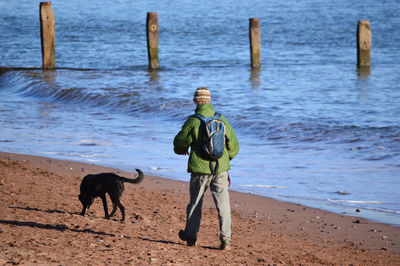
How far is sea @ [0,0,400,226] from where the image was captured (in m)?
9.16

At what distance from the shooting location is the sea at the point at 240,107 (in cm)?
916

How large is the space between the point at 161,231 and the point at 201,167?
1.27 m

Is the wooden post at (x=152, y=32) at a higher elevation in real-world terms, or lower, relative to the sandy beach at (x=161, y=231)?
higher

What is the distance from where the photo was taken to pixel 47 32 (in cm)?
2095

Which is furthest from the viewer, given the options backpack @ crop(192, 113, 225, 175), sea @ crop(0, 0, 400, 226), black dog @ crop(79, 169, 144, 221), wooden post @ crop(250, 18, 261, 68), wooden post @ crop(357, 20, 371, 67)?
wooden post @ crop(250, 18, 261, 68)

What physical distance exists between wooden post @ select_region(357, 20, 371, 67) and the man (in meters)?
17.0

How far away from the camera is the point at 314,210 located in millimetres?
7387

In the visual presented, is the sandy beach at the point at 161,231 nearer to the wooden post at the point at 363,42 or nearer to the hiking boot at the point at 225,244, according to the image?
the hiking boot at the point at 225,244

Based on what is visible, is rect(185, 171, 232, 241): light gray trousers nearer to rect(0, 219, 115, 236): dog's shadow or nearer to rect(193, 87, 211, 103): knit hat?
rect(193, 87, 211, 103): knit hat

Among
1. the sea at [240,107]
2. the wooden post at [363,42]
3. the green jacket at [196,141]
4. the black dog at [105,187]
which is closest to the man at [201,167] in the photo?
the green jacket at [196,141]

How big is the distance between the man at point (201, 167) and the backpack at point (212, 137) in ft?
0.14

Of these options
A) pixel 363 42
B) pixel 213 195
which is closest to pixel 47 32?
pixel 363 42

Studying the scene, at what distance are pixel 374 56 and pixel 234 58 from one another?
6.59m

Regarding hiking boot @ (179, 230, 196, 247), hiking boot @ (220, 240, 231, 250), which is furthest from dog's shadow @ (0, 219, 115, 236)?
hiking boot @ (220, 240, 231, 250)
